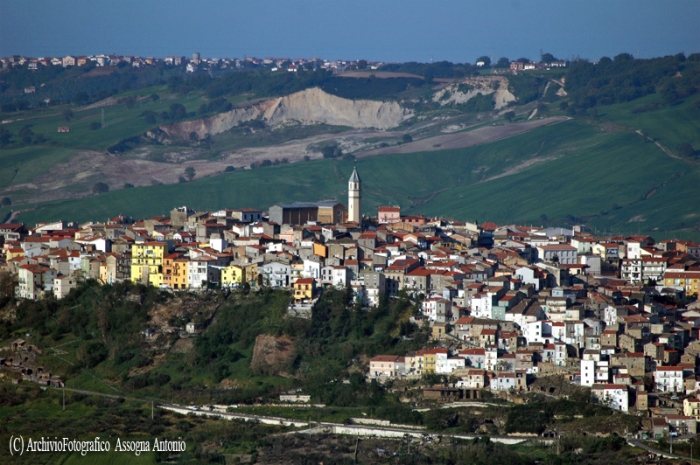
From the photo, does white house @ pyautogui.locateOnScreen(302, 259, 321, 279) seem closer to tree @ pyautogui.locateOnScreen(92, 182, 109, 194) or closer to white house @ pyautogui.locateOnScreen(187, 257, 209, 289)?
white house @ pyautogui.locateOnScreen(187, 257, 209, 289)

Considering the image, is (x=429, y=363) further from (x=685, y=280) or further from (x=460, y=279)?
(x=685, y=280)

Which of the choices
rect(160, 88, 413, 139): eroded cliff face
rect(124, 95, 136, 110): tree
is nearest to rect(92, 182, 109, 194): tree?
rect(160, 88, 413, 139): eroded cliff face

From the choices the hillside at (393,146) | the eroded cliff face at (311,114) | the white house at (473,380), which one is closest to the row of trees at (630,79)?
the hillside at (393,146)

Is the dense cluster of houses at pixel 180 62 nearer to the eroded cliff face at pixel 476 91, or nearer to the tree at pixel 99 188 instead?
the eroded cliff face at pixel 476 91

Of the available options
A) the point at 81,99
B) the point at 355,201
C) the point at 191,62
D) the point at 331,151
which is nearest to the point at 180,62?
the point at 191,62

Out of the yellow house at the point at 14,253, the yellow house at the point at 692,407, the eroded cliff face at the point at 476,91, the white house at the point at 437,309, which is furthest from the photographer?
the eroded cliff face at the point at 476,91

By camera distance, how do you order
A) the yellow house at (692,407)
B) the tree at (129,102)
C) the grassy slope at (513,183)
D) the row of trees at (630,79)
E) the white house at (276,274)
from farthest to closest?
1. the tree at (129,102)
2. the row of trees at (630,79)
3. the grassy slope at (513,183)
4. the white house at (276,274)
5. the yellow house at (692,407)
